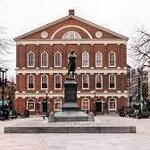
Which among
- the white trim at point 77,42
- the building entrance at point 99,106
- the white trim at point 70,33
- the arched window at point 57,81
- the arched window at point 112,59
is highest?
the white trim at point 70,33

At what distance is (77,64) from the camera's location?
343 ft

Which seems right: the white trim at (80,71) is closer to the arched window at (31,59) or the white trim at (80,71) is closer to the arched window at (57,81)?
the arched window at (57,81)

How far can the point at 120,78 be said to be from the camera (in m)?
104

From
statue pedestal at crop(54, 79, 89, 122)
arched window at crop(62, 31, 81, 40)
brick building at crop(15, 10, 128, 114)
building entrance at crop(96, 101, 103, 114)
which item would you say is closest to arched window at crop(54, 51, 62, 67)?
brick building at crop(15, 10, 128, 114)

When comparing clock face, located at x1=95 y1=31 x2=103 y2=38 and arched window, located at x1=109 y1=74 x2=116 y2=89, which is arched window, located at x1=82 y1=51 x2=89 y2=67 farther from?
arched window, located at x1=109 y1=74 x2=116 y2=89

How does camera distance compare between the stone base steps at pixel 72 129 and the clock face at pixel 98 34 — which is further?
the clock face at pixel 98 34

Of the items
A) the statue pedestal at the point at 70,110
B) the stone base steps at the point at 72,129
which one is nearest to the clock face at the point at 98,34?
the statue pedestal at the point at 70,110

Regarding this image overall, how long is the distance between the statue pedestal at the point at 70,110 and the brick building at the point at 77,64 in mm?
60786

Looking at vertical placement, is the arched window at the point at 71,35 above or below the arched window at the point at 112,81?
above

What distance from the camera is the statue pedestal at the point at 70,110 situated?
38.4m

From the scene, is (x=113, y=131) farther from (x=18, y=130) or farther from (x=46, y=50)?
(x=46, y=50)
